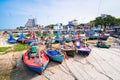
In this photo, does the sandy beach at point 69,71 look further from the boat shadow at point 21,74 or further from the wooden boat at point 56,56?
the wooden boat at point 56,56

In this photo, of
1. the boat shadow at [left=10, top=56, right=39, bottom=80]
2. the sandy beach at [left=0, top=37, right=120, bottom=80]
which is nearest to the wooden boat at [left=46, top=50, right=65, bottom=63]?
the sandy beach at [left=0, top=37, right=120, bottom=80]

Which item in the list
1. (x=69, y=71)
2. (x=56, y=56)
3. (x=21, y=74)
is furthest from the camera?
(x=56, y=56)

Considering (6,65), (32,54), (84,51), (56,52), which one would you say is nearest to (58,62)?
(56,52)

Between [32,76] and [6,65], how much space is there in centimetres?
595

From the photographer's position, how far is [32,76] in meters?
14.1

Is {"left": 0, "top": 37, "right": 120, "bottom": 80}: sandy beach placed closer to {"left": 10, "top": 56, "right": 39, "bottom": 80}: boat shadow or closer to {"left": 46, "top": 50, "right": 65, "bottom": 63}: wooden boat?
{"left": 10, "top": 56, "right": 39, "bottom": 80}: boat shadow

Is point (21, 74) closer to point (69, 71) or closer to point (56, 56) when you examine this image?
point (56, 56)

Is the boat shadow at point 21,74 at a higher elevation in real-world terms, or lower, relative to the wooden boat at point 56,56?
lower

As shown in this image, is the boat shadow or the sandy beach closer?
the sandy beach

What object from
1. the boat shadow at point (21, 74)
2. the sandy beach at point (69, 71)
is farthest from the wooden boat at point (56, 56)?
the boat shadow at point (21, 74)

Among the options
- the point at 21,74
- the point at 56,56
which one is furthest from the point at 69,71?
the point at 21,74

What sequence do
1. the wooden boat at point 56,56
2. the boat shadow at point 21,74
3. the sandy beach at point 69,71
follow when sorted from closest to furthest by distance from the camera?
the sandy beach at point 69,71 < the boat shadow at point 21,74 < the wooden boat at point 56,56

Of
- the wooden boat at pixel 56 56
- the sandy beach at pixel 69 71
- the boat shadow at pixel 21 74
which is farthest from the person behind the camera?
the wooden boat at pixel 56 56

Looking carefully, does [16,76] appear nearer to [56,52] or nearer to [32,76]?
[32,76]
